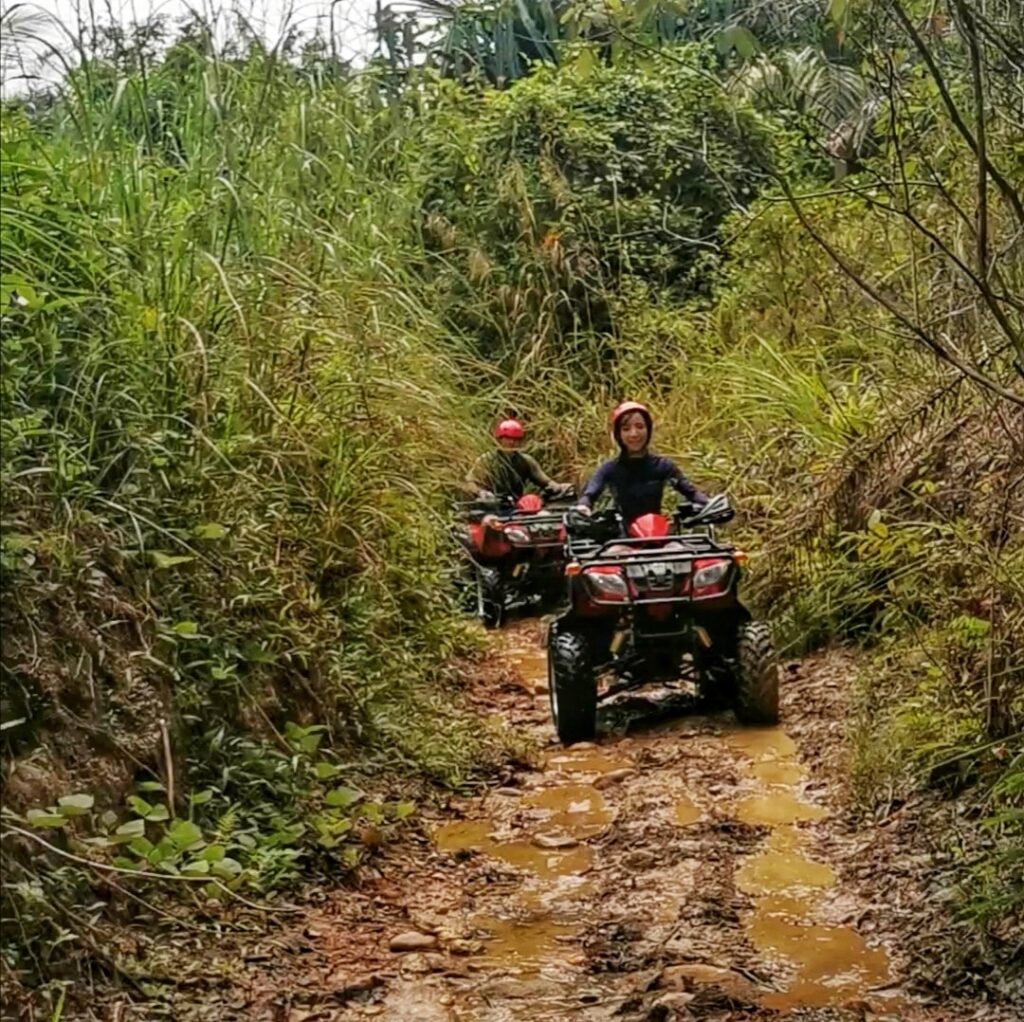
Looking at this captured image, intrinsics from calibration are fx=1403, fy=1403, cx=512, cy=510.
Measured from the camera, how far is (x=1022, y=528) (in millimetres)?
4805

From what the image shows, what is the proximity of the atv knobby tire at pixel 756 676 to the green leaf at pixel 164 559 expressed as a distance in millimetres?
2796

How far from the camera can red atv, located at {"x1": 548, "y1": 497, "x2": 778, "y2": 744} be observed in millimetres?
6066

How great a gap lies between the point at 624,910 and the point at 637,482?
3.57m

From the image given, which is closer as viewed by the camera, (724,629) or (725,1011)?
(725,1011)

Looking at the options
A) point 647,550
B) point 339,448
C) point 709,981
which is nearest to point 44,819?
point 709,981

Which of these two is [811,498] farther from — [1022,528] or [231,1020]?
[231,1020]

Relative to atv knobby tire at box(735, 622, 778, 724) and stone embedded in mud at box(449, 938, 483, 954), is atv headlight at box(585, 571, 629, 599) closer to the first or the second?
atv knobby tire at box(735, 622, 778, 724)

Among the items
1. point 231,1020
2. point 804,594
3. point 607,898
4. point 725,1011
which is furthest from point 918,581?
point 231,1020

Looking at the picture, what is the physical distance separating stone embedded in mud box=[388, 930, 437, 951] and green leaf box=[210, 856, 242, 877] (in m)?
0.48

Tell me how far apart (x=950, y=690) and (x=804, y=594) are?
2.52 m

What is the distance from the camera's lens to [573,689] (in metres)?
6.06

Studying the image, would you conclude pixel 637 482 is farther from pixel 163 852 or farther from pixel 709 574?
pixel 163 852

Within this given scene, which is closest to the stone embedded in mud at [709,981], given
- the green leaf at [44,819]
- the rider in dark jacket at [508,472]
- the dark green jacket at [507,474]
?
the green leaf at [44,819]

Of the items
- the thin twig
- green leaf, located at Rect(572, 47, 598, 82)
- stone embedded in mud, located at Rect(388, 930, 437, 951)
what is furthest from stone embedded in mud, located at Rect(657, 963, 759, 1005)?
green leaf, located at Rect(572, 47, 598, 82)
